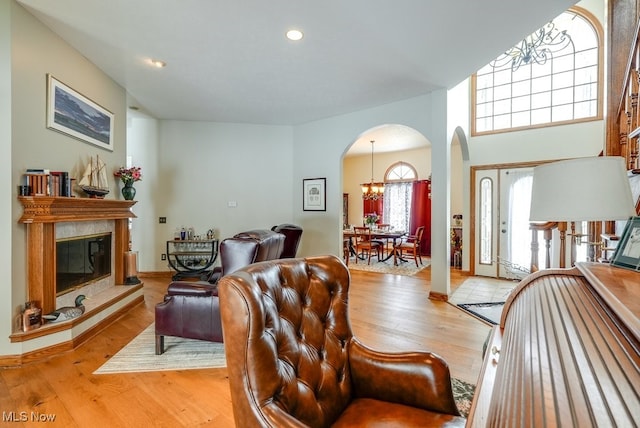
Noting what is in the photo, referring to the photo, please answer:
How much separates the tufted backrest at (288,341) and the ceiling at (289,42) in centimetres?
225

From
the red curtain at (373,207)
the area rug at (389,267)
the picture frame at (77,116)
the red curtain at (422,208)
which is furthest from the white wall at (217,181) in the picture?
the red curtain at (422,208)

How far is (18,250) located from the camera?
242cm

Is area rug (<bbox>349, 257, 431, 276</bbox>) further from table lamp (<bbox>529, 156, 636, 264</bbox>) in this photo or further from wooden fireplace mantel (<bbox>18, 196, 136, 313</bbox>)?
wooden fireplace mantel (<bbox>18, 196, 136, 313</bbox>)

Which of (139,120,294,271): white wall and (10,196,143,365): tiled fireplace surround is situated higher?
(139,120,294,271): white wall

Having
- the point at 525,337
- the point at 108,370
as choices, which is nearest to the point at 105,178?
the point at 108,370

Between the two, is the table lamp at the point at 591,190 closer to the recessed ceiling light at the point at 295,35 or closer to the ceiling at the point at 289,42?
the ceiling at the point at 289,42

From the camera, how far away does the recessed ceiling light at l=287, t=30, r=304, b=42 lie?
8.93 feet

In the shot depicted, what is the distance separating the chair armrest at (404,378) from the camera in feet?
3.81

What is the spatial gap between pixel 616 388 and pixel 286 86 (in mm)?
4114

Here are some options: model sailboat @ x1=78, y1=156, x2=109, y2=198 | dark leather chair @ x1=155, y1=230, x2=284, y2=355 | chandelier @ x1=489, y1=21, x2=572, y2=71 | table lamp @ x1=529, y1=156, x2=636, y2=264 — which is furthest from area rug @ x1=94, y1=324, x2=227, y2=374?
chandelier @ x1=489, y1=21, x2=572, y2=71

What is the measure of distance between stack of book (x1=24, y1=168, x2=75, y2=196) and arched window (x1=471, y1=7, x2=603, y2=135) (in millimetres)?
5730

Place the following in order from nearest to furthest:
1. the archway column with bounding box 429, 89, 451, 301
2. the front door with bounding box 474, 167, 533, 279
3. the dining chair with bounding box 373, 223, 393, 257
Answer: the archway column with bounding box 429, 89, 451, 301
the front door with bounding box 474, 167, 533, 279
the dining chair with bounding box 373, 223, 393, 257

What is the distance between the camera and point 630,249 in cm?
111

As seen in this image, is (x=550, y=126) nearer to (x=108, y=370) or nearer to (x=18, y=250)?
(x=108, y=370)
